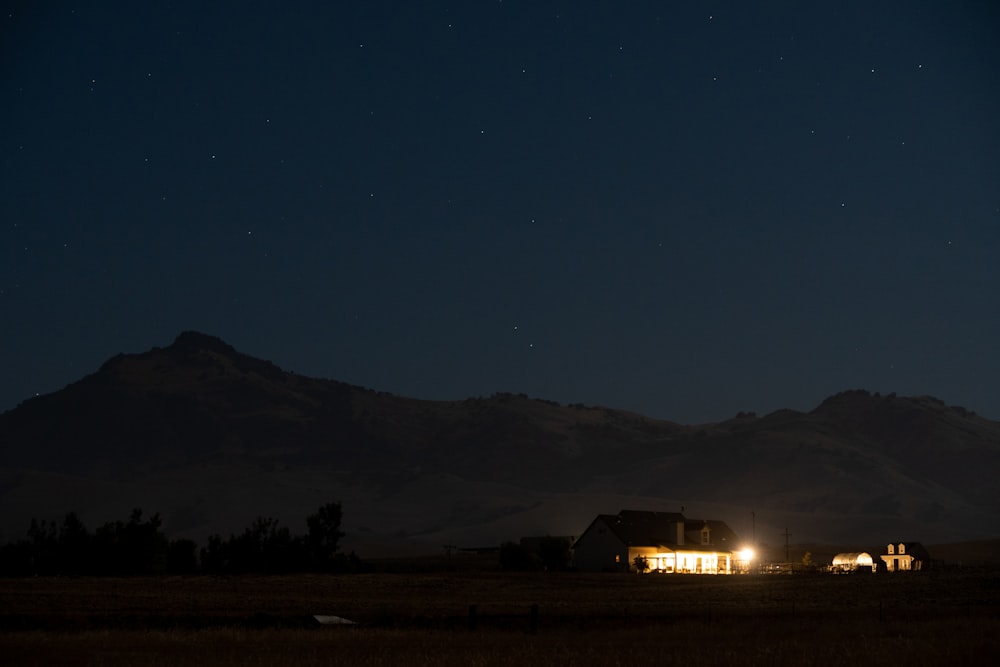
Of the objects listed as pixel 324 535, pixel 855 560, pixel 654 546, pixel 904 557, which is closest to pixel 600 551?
pixel 654 546

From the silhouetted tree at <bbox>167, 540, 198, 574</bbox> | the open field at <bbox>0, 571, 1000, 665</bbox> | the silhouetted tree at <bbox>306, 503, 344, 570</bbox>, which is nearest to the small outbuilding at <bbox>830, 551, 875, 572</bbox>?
the silhouetted tree at <bbox>306, 503, 344, 570</bbox>

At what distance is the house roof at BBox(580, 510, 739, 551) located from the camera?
10638 cm

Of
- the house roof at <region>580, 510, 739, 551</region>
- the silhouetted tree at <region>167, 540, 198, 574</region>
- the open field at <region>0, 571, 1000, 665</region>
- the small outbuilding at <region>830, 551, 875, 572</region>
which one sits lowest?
the open field at <region>0, 571, 1000, 665</region>

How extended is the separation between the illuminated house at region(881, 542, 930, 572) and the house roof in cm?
2327

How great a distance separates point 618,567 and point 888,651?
77240 millimetres

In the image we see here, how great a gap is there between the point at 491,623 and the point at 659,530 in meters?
73.2

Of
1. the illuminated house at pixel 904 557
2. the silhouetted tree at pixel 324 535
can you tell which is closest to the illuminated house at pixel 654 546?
Result: the silhouetted tree at pixel 324 535

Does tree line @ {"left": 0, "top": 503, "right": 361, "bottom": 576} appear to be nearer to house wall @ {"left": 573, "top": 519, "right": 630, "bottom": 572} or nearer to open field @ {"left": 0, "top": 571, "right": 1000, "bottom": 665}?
open field @ {"left": 0, "top": 571, "right": 1000, "bottom": 665}

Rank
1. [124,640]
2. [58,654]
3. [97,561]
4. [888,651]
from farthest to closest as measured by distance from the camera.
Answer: [97,561], [124,640], [58,654], [888,651]

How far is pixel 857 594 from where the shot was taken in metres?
62.2

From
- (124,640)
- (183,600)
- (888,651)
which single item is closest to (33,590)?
(183,600)

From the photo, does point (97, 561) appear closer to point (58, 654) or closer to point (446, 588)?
point (446, 588)

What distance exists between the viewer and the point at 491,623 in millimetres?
38750

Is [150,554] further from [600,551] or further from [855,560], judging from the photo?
[855,560]
